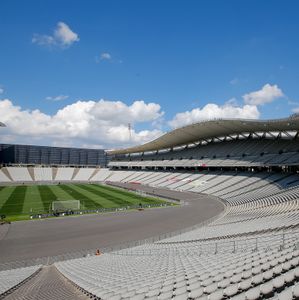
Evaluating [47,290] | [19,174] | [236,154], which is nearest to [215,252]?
[47,290]

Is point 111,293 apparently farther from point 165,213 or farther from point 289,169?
point 289,169

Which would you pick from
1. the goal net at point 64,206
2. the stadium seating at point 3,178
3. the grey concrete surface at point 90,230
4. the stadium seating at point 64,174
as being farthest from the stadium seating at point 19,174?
the grey concrete surface at point 90,230

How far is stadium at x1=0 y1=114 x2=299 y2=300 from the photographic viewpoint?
310 inches

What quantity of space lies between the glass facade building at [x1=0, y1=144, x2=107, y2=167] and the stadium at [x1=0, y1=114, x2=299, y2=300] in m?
20.2

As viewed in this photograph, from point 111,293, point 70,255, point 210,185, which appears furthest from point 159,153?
point 111,293

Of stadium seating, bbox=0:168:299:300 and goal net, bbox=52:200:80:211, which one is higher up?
stadium seating, bbox=0:168:299:300

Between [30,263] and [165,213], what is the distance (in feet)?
71.9

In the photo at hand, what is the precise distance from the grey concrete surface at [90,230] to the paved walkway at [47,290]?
9438mm

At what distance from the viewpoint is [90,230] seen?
98.5 feet

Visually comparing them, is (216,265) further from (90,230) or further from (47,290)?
(90,230)

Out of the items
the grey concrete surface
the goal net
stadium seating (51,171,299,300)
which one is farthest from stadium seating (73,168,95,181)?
stadium seating (51,171,299,300)

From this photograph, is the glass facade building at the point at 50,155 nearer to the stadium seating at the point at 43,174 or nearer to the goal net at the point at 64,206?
the stadium seating at the point at 43,174

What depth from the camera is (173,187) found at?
223 ft

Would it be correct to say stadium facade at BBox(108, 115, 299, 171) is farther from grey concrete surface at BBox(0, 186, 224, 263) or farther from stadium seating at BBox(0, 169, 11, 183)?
stadium seating at BBox(0, 169, 11, 183)
